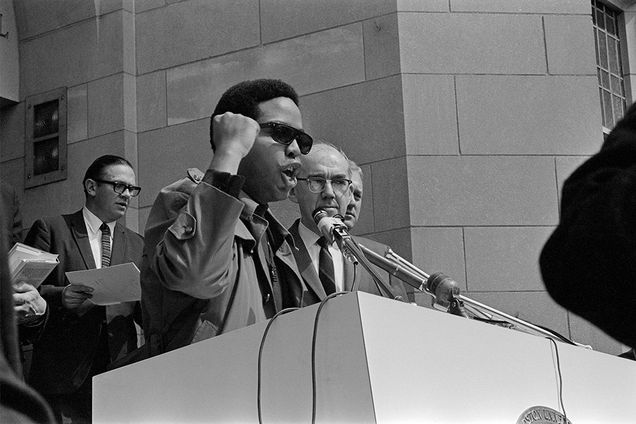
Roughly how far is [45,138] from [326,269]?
376cm

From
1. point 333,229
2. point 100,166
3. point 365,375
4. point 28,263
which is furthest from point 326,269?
point 100,166

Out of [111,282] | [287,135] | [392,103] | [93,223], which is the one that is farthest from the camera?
[392,103]

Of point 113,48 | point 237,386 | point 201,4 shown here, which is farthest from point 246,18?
point 237,386

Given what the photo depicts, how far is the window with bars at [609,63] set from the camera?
304 inches

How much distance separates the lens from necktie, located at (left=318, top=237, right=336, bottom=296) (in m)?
4.16

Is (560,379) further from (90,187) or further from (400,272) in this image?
(90,187)

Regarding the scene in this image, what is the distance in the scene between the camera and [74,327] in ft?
16.7

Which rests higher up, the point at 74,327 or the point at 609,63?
the point at 609,63

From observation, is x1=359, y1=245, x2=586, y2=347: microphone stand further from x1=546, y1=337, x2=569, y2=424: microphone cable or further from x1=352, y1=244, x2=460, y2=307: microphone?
x1=546, y1=337, x2=569, y2=424: microphone cable

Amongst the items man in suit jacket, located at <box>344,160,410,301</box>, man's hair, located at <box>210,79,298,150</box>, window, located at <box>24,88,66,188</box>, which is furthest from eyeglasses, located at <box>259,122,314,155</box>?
window, located at <box>24,88,66,188</box>

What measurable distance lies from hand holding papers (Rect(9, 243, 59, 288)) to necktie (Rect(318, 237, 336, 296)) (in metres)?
1.15

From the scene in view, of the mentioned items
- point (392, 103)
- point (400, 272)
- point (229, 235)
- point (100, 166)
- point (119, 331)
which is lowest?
point (119, 331)

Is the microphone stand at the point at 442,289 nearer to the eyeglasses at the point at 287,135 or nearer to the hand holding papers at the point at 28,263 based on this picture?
the eyeglasses at the point at 287,135

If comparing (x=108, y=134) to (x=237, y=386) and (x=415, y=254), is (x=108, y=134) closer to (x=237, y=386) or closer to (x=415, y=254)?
(x=415, y=254)
